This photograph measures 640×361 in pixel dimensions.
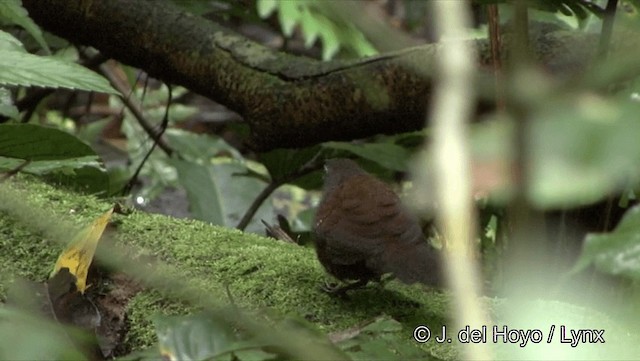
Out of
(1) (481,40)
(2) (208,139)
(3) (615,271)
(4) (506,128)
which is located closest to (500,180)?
(4) (506,128)

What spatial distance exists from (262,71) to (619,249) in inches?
78.5

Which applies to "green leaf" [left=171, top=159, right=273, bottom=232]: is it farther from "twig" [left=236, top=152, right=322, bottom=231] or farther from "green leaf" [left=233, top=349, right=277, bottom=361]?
"green leaf" [left=233, top=349, right=277, bottom=361]

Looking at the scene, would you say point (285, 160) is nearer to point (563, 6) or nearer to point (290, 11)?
point (290, 11)

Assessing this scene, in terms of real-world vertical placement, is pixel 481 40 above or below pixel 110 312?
above

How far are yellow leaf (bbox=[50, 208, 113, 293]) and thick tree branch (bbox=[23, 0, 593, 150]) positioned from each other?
3.47ft

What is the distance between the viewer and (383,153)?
2.76m

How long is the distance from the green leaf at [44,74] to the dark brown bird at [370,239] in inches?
20.3

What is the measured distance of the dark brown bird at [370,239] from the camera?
1.67 meters

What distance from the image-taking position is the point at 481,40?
100 inches

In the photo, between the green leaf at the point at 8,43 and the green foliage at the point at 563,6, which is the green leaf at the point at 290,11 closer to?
the green foliage at the point at 563,6

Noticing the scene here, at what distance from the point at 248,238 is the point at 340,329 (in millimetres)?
520

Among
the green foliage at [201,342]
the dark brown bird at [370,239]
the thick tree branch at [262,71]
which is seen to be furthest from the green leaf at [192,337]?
the thick tree branch at [262,71]

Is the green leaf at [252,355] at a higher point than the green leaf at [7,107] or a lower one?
lower

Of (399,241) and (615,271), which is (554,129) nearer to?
(615,271)
